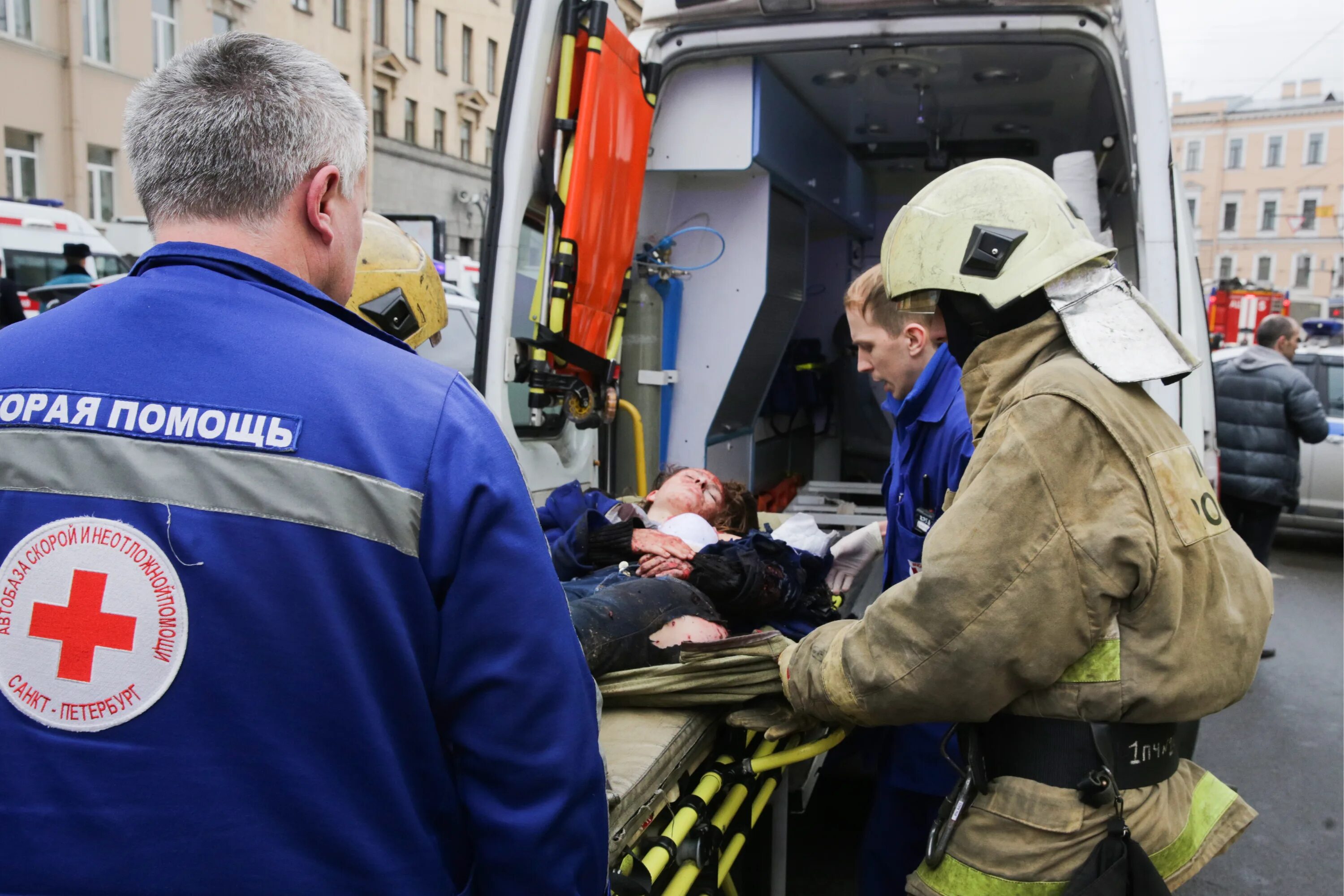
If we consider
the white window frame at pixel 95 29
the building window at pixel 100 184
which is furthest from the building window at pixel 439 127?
the building window at pixel 100 184

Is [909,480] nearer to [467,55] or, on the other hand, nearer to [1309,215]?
[467,55]

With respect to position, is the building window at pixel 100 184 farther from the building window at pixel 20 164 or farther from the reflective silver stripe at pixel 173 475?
the reflective silver stripe at pixel 173 475

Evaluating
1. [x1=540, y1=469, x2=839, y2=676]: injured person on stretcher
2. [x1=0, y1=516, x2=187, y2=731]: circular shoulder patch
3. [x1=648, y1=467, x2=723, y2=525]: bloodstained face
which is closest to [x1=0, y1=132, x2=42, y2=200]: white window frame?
[x1=648, y1=467, x2=723, y2=525]: bloodstained face

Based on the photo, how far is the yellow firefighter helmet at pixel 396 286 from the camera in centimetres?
281

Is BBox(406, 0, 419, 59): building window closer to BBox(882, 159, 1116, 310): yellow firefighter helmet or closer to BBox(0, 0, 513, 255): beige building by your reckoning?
BBox(0, 0, 513, 255): beige building

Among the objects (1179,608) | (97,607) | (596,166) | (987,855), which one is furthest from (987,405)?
(596,166)

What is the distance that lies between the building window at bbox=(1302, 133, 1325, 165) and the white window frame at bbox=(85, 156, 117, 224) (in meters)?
63.4

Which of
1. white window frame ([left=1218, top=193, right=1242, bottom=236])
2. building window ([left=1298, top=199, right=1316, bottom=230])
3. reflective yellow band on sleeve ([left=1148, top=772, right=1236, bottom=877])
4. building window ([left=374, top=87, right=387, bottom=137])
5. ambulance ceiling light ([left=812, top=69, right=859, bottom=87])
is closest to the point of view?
reflective yellow band on sleeve ([left=1148, top=772, right=1236, bottom=877])

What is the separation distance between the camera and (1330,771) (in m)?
4.68

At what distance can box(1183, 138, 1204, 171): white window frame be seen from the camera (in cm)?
6275

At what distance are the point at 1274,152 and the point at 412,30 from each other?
5327 centimetres

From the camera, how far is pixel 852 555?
351 cm

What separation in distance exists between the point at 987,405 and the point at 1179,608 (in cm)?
49

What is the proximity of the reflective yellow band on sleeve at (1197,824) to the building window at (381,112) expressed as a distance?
32171 mm
